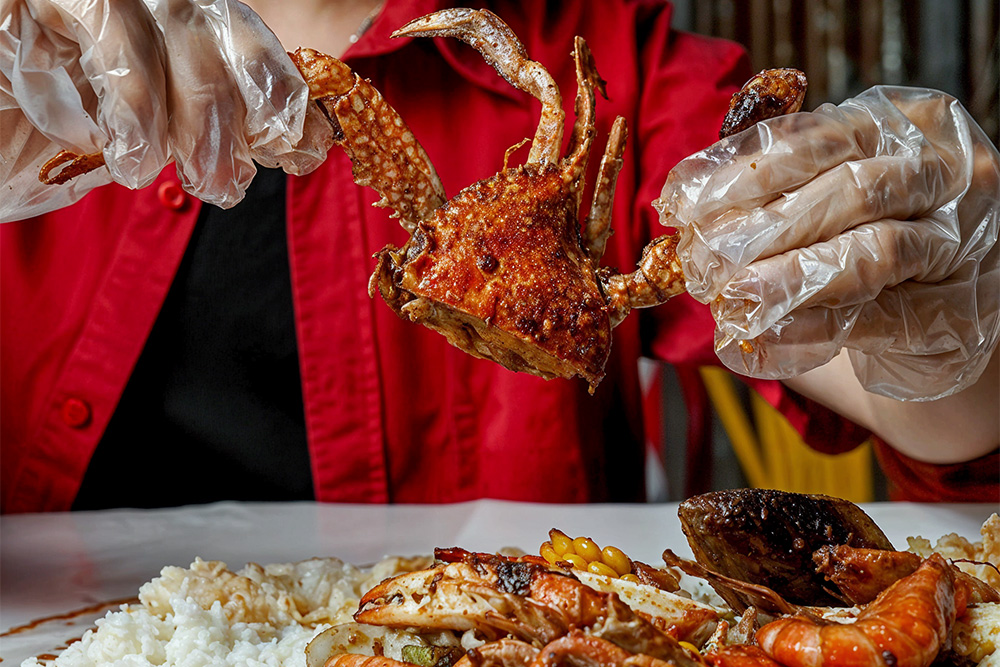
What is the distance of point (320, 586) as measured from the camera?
1.51 meters

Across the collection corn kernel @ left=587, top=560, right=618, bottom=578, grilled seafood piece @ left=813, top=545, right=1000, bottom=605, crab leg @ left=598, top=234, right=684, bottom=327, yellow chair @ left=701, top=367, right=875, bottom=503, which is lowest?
yellow chair @ left=701, top=367, right=875, bottom=503

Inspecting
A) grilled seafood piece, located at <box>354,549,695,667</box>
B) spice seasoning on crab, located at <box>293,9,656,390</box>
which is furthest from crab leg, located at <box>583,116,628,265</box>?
grilled seafood piece, located at <box>354,549,695,667</box>

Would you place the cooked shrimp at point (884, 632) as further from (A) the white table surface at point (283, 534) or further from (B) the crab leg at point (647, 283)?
(A) the white table surface at point (283, 534)

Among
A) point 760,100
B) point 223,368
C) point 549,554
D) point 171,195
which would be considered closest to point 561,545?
point 549,554

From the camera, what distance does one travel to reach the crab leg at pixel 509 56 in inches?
51.9

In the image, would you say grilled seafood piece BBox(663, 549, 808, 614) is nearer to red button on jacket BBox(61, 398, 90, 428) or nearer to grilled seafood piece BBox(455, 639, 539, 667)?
grilled seafood piece BBox(455, 639, 539, 667)

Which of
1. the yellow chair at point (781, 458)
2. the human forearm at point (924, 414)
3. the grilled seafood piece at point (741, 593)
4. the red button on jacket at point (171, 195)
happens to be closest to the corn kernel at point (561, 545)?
the grilled seafood piece at point (741, 593)

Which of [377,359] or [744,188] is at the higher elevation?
[744,188]

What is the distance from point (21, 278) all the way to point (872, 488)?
3.60 m

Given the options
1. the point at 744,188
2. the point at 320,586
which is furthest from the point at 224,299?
the point at 744,188

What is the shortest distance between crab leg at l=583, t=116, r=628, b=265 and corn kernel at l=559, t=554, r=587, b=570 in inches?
18.0

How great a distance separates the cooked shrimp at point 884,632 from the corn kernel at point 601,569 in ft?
0.83

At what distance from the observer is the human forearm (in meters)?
1.76

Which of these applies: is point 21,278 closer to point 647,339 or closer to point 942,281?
point 647,339
